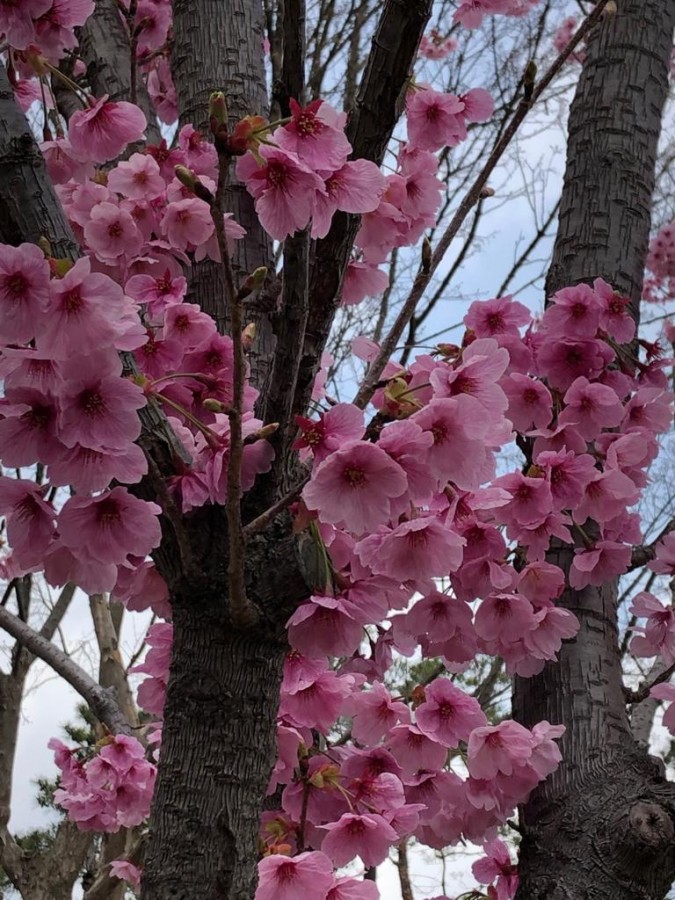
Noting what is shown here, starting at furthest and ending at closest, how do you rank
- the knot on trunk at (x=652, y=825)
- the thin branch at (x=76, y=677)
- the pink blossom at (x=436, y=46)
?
1. the pink blossom at (x=436, y=46)
2. the thin branch at (x=76, y=677)
3. the knot on trunk at (x=652, y=825)

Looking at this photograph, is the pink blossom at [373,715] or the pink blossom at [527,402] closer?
the pink blossom at [373,715]

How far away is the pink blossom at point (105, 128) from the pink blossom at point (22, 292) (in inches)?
32.5

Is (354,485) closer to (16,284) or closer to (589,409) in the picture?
(16,284)

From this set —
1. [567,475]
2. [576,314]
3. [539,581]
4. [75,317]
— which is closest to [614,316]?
[576,314]

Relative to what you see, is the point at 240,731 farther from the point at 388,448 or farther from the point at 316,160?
the point at 316,160

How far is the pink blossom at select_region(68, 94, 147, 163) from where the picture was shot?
154 centimetres

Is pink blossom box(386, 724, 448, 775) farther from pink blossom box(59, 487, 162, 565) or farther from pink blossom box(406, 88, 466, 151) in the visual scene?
pink blossom box(406, 88, 466, 151)

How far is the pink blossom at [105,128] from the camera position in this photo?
5.06ft

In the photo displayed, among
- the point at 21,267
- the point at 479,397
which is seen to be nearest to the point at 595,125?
the point at 479,397

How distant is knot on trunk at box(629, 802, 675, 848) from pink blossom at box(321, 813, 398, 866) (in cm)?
44

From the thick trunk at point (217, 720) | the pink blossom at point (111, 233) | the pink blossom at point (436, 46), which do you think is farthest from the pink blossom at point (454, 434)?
the pink blossom at point (436, 46)

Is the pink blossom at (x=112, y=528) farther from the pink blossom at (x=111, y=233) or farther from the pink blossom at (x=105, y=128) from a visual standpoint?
the pink blossom at (x=105, y=128)

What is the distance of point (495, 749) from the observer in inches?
60.5

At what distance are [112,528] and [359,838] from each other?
0.75 m
